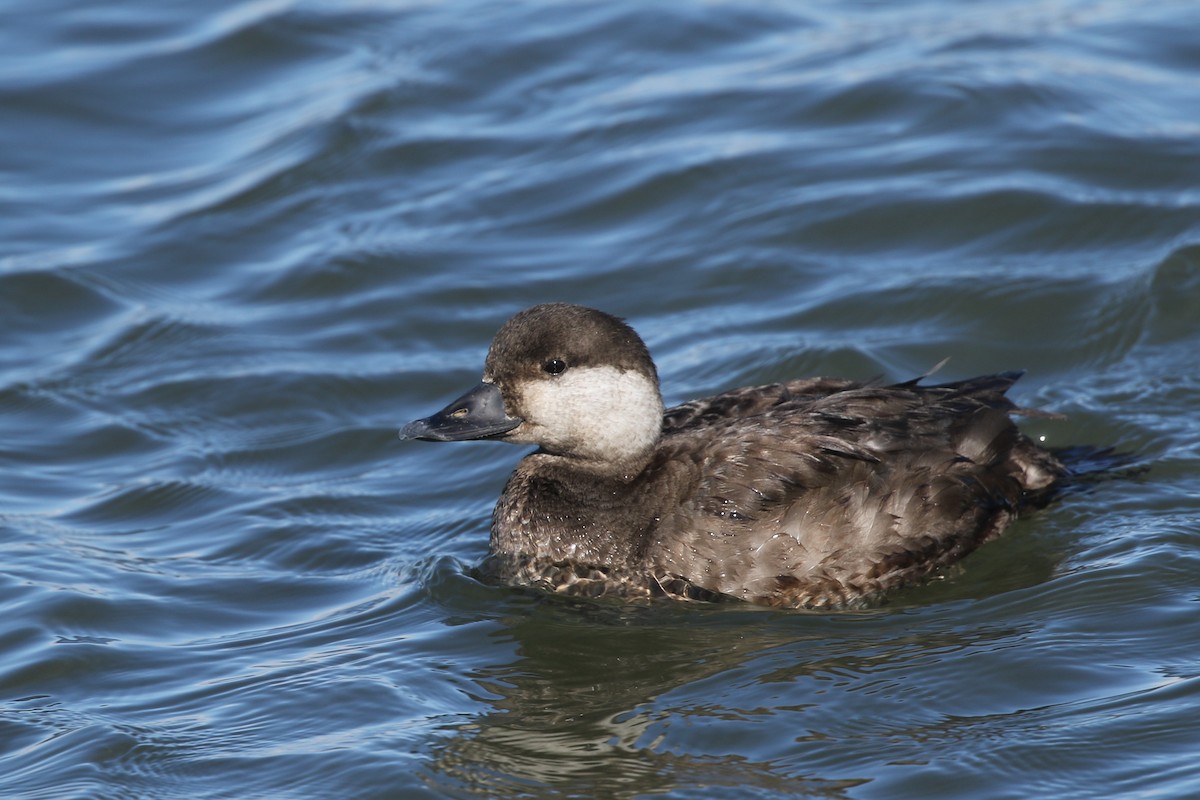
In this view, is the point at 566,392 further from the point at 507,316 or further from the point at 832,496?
the point at 507,316

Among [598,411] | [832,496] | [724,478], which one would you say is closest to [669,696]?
[724,478]

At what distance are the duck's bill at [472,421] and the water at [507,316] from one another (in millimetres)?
686

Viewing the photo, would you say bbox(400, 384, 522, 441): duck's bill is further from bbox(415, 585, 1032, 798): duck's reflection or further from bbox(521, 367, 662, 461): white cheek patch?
bbox(415, 585, 1032, 798): duck's reflection

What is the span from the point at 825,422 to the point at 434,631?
1801mm

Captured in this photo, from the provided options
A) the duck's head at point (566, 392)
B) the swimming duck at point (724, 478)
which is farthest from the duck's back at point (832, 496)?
the duck's head at point (566, 392)

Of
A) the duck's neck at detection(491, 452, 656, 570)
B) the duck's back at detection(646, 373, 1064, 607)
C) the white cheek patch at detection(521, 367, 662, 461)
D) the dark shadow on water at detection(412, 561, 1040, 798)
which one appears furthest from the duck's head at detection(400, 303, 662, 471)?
the dark shadow on water at detection(412, 561, 1040, 798)

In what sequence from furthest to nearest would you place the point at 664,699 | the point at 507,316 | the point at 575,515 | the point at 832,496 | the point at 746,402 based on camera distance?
the point at 507,316 → the point at 746,402 → the point at 575,515 → the point at 832,496 → the point at 664,699

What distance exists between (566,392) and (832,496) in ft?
3.79

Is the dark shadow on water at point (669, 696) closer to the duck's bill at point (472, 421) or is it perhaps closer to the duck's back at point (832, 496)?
the duck's back at point (832, 496)

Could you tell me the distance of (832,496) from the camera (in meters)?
6.74

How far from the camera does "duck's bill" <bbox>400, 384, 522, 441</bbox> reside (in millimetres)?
6953

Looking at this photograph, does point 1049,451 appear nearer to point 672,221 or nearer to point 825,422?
point 825,422

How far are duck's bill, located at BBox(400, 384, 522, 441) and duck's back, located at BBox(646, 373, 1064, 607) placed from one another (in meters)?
0.67

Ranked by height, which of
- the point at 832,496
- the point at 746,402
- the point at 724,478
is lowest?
the point at 832,496
